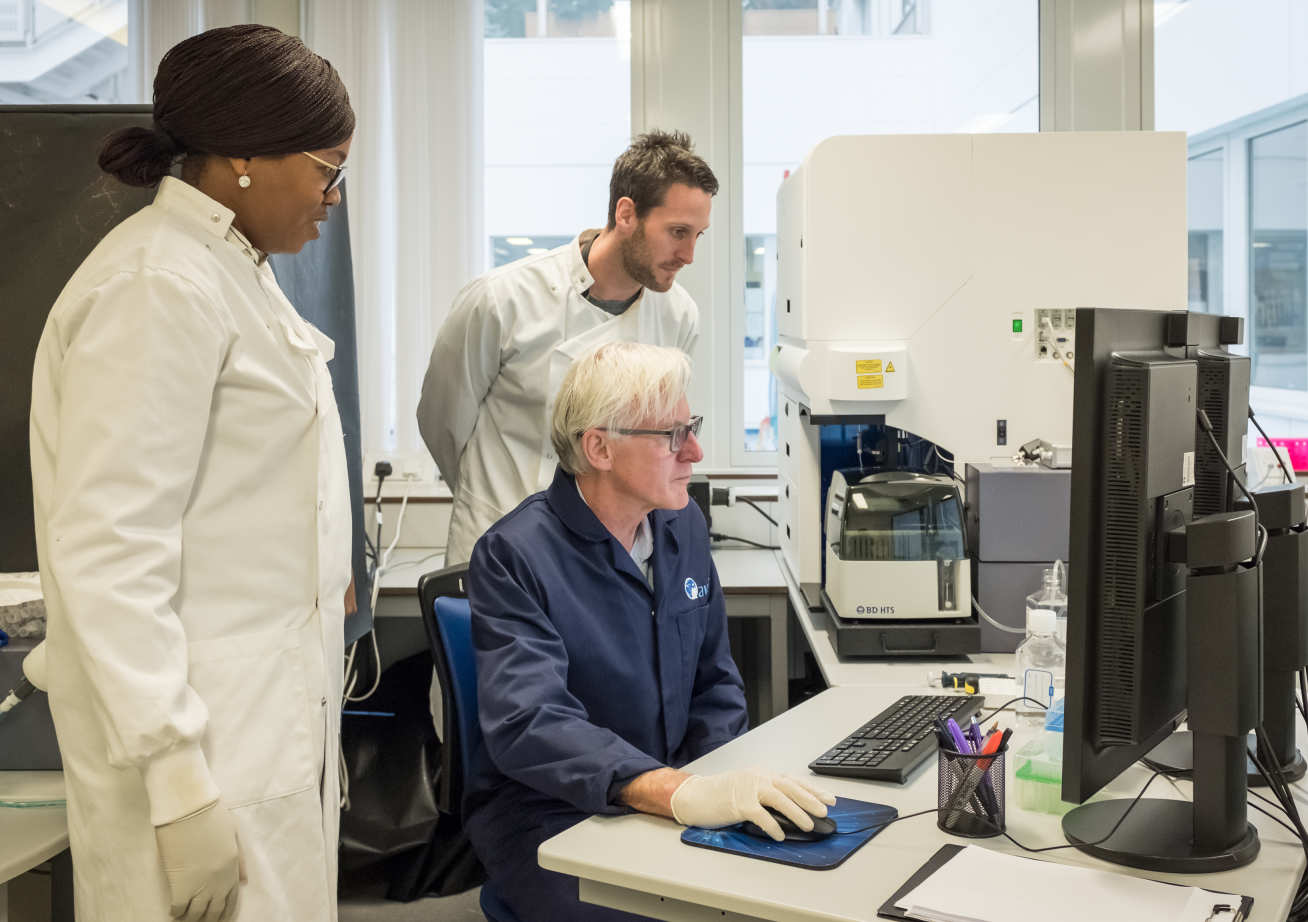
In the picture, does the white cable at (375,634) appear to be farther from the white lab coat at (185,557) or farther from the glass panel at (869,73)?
the white lab coat at (185,557)

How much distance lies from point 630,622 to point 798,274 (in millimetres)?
1153

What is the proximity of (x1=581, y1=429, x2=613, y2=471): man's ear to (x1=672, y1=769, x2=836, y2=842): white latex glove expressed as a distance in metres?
0.51

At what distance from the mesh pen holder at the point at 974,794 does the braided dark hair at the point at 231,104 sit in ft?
3.19

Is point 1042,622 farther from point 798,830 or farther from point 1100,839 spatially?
point 798,830

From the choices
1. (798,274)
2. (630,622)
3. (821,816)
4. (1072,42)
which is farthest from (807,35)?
(821,816)

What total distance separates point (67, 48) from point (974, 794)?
3465mm

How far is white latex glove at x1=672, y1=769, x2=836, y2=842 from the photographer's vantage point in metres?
1.22

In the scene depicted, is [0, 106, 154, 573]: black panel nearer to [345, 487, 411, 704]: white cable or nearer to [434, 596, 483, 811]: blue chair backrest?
[434, 596, 483, 811]: blue chair backrest

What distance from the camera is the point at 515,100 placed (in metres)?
3.55

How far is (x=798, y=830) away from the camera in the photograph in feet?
4.01

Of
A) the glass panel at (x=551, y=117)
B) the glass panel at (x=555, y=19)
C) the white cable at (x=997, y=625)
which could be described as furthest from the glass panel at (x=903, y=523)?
the glass panel at (x=555, y=19)

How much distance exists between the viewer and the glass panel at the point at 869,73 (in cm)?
353

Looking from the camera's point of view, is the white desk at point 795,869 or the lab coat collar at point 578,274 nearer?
the white desk at point 795,869

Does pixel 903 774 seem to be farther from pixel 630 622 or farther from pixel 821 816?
pixel 630 622
